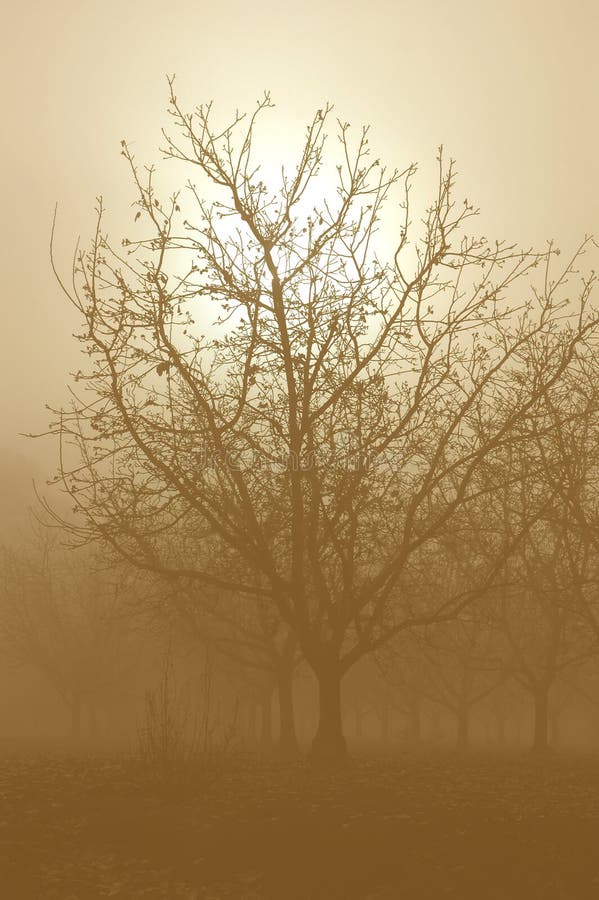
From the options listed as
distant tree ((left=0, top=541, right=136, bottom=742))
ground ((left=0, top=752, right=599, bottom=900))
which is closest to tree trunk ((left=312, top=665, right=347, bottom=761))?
ground ((left=0, top=752, right=599, bottom=900))

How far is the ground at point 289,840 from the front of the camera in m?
9.47

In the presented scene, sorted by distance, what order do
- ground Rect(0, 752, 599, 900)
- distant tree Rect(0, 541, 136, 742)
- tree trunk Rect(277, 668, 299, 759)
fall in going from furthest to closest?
distant tree Rect(0, 541, 136, 742) < tree trunk Rect(277, 668, 299, 759) < ground Rect(0, 752, 599, 900)

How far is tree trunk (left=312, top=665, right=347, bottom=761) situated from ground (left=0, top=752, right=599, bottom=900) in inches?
160

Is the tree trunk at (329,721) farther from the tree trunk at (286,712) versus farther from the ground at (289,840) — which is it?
the tree trunk at (286,712)

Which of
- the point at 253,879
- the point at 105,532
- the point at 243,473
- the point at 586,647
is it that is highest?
the point at 243,473

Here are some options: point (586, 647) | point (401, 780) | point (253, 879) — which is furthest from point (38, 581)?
point (253, 879)

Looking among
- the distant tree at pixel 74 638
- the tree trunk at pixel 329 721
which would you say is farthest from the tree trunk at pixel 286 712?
the distant tree at pixel 74 638

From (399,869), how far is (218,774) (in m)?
4.78

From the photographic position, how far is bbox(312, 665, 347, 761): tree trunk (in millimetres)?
17578

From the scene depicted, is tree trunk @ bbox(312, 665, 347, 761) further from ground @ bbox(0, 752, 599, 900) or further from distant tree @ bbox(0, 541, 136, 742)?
distant tree @ bbox(0, 541, 136, 742)

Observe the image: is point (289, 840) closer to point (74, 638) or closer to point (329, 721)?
point (329, 721)

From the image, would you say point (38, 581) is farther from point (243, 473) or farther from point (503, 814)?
point (503, 814)

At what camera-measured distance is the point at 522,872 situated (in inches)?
374

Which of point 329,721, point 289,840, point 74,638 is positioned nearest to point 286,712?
point 329,721
